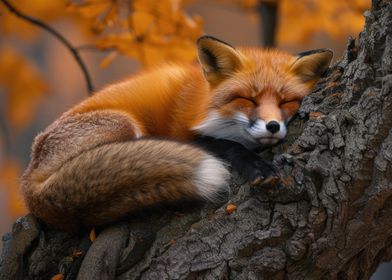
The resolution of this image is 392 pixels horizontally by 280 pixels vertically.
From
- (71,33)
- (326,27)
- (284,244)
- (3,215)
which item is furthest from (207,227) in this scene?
(71,33)

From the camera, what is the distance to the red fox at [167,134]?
2.73 m

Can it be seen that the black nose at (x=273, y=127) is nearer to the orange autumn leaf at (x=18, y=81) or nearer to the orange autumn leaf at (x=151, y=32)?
the orange autumn leaf at (x=151, y=32)

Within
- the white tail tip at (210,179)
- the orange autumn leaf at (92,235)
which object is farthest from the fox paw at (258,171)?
the orange autumn leaf at (92,235)

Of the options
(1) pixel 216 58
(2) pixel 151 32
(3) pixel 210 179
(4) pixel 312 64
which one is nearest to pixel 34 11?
(2) pixel 151 32

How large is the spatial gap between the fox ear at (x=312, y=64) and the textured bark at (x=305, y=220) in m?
0.45

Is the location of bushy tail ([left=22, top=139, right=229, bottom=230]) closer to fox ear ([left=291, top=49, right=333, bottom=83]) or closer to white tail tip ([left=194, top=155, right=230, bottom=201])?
white tail tip ([left=194, top=155, right=230, bottom=201])

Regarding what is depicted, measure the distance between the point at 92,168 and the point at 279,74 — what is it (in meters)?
1.26

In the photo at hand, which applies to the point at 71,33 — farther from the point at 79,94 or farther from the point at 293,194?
the point at 293,194

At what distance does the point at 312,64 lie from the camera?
339 centimetres

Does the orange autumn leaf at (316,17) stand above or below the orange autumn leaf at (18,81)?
above

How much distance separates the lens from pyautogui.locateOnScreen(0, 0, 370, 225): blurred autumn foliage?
190 inches

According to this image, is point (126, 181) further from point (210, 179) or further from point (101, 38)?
point (101, 38)

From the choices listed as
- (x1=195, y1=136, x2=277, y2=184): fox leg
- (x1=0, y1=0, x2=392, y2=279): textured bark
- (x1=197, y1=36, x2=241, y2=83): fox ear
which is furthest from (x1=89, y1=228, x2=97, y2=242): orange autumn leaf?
(x1=197, y1=36, x2=241, y2=83): fox ear

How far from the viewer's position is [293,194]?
254cm
